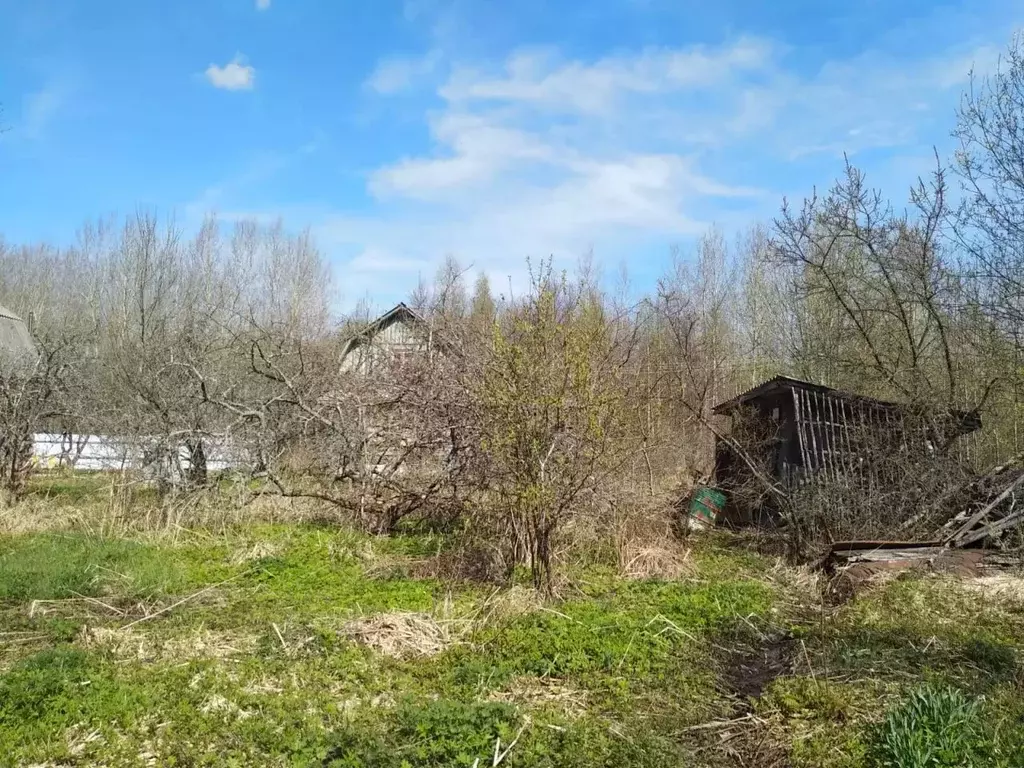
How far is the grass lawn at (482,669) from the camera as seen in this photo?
420 cm

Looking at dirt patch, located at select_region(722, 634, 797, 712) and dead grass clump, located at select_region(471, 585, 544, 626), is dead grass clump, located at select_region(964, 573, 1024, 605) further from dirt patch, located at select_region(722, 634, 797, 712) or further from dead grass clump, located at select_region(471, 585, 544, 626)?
dead grass clump, located at select_region(471, 585, 544, 626)

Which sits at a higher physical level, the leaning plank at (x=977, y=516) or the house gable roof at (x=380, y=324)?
the house gable roof at (x=380, y=324)

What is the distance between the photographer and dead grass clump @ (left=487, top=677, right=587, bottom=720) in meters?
4.86

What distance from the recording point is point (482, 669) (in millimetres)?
5402

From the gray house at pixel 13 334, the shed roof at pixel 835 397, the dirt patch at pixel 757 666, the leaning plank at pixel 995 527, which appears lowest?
the dirt patch at pixel 757 666

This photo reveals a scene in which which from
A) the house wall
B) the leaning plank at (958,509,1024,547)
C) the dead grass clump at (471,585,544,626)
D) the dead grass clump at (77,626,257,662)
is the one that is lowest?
the dead grass clump at (77,626,257,662)

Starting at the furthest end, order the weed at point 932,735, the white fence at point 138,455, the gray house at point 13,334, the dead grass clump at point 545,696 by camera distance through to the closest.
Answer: the gray house at point 13,334
the white fence at point 138,455
the dead grass clump at point 545,696
the weed at point 932,735

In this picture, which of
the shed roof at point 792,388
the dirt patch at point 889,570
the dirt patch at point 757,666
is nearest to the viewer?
the dirt patch at point 757,666

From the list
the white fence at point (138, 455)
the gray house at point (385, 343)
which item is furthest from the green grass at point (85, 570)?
the gray house at point (385, 343)

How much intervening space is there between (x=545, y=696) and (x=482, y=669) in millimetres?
552

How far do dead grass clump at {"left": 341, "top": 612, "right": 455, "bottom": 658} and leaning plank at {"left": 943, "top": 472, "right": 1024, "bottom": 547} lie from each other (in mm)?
6513

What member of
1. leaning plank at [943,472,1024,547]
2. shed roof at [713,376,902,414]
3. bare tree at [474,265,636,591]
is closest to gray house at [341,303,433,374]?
bare tree at [474,265,636,591]

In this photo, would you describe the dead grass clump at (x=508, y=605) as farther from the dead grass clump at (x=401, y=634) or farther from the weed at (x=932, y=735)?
the weed at (x=932, y=735)

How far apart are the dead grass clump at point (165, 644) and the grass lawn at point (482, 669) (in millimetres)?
21
